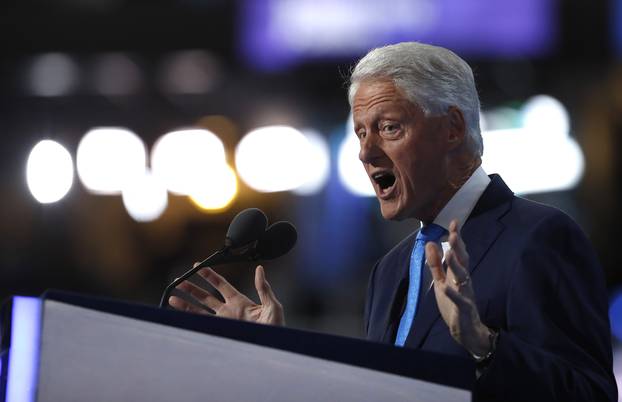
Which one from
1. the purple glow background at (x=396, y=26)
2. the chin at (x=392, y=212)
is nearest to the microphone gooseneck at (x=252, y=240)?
the chin at (x=392, y=212)

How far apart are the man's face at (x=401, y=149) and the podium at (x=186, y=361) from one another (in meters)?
0.79

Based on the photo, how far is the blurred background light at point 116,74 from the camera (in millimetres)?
12367

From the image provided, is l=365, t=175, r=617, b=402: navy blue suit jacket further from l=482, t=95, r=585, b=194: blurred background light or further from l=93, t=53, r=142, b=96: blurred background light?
l=93, t=53, r=142, b=96: blurred background light

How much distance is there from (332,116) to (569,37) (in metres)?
2.84

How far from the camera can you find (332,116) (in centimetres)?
1238

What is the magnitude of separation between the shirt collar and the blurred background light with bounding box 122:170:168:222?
10.4 metres

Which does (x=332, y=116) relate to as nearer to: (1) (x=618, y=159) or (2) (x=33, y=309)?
(1) (x=618, y=159)

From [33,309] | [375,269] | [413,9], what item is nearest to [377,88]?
[375,269]

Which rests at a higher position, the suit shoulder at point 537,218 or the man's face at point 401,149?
the man's face at point 401,149

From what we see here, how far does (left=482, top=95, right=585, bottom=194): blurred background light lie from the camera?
A: 11.9 m

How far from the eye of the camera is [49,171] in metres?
12.7

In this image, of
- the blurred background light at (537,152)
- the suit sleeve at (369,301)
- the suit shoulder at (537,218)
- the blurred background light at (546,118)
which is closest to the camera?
the suit shoulder at (537,218)

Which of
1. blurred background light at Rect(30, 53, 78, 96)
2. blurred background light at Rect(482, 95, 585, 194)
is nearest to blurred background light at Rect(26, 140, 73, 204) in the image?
blurred background light at Rect(30, 53, 78, 96)

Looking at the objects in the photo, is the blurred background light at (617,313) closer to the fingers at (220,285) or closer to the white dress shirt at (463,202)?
the white dress shirt at (463,202)
